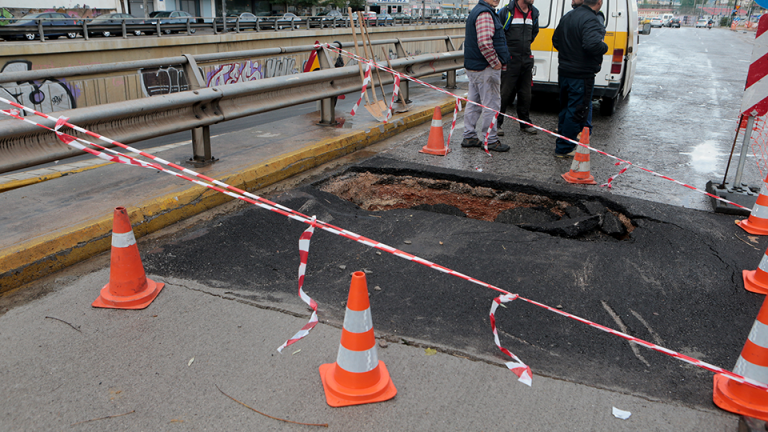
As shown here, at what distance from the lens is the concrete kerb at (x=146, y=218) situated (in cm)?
349

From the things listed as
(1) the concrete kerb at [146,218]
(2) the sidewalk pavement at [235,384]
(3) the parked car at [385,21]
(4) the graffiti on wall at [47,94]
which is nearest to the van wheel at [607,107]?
(1) the concrete kerb at [146,218]

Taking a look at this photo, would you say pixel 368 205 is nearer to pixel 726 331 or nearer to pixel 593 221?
pixel 593 221

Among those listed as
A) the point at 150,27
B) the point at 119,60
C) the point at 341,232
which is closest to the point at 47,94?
the point at 119,60

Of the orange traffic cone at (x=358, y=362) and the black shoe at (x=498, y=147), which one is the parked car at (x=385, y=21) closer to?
the black shoe at (x=498, y=147)

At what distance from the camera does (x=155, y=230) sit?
14.4 feet

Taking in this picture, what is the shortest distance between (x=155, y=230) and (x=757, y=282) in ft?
14.7

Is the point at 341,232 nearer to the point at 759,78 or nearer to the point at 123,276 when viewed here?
the point at 123,276

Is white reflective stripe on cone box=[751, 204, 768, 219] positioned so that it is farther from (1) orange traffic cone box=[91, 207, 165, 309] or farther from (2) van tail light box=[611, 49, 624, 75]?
(2) van tail light box=[611, 49, 624, 75]

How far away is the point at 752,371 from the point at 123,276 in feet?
11.3

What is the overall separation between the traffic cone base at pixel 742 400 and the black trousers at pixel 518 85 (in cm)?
594

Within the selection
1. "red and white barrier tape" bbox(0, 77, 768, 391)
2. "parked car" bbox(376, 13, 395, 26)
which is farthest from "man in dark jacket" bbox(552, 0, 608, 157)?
"parked car" bbox(376, 13, 395, 26)

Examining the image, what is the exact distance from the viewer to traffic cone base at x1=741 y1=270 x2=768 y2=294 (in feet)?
11.8

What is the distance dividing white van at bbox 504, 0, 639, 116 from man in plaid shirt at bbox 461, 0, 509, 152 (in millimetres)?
2750

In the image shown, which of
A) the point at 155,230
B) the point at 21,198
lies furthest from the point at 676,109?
the point at 21,198
